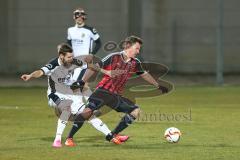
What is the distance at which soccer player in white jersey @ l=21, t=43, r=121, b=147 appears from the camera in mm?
11812

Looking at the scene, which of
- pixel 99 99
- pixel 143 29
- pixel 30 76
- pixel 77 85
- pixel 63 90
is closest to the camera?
pixel 30 76

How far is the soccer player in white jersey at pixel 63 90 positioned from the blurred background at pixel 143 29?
51.4 ft

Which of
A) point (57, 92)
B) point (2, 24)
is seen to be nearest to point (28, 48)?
point (2, 24)

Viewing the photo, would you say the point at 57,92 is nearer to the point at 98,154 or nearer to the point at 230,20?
the point at 98,154

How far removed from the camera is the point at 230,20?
93.5 ft

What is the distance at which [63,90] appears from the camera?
1245 centimetres

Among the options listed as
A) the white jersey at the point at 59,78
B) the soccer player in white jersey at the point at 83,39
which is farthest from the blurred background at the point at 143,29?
the white jersey at the point at 59,78

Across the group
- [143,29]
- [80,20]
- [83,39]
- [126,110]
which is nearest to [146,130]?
[126,110]

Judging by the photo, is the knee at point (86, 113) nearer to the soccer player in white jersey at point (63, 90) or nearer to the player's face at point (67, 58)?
the soccer player in white jersey at point (63, 90)

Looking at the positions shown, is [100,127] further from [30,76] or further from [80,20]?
[80,20]

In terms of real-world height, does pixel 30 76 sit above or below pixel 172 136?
above

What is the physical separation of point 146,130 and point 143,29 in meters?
15.1

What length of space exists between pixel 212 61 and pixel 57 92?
55.3 feet

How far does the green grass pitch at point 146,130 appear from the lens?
35.1 feet
